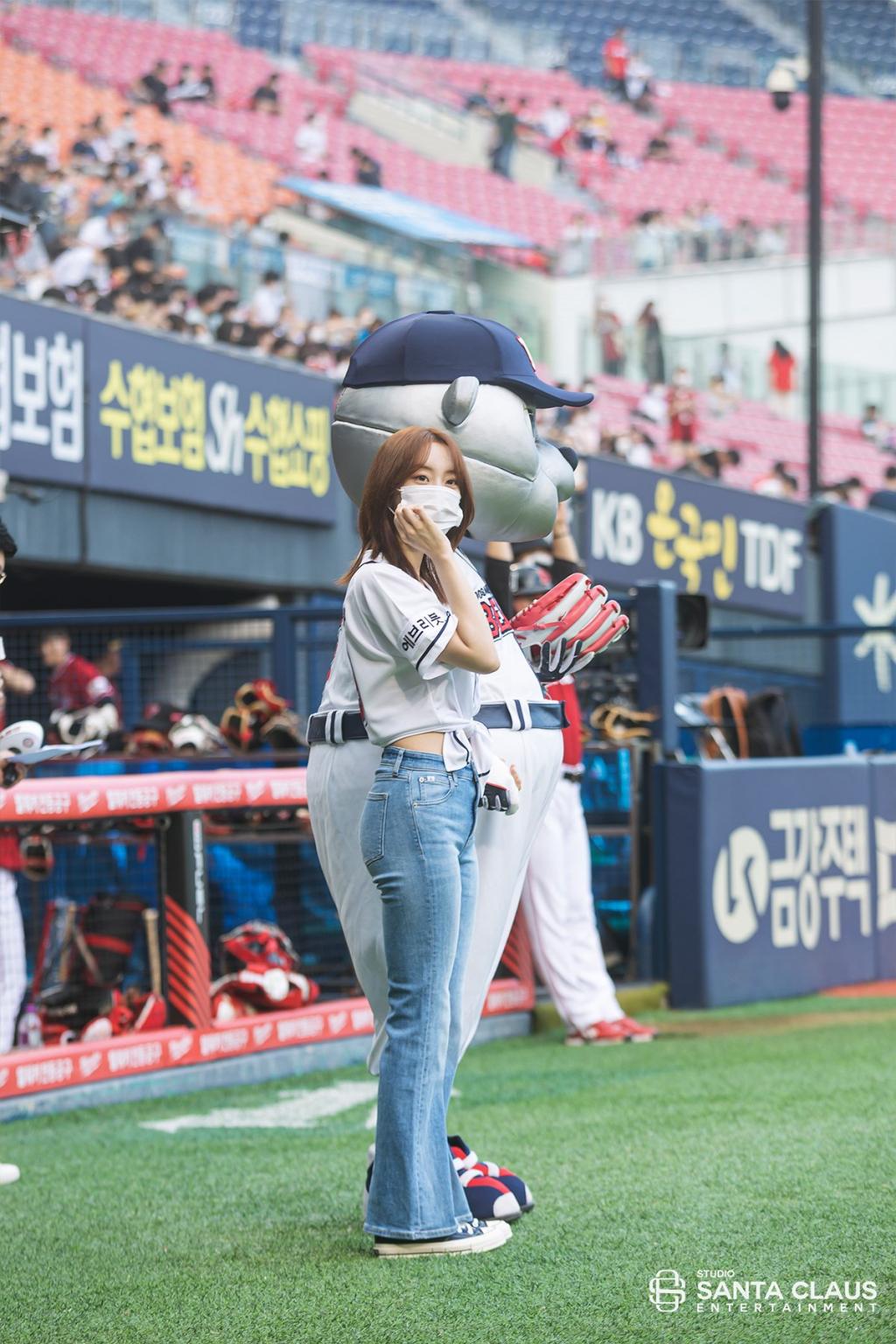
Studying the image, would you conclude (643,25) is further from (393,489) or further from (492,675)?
(393,489)

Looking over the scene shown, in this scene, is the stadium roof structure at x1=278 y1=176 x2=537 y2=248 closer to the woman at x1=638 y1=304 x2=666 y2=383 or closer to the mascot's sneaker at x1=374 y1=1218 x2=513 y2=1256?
the woman at x1=638 y1=304 x2=666 y2=383

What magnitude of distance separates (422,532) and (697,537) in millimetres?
10280

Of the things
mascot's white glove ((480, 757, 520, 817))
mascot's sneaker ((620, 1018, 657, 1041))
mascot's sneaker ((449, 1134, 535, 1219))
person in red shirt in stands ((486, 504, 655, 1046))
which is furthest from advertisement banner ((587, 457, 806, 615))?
mascot's white glove ((480, 757, 520, 817))

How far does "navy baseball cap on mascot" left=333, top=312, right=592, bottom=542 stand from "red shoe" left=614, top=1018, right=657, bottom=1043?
281cm

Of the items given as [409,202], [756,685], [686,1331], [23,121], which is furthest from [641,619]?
[409,202]

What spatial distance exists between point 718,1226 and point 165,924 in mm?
2521

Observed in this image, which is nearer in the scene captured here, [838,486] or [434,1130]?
[434,1130]

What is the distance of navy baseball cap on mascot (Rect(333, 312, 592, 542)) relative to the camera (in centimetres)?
364

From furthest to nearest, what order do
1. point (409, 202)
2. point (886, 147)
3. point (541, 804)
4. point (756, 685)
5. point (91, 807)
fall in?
point (886, 147), point (409, 202), point (756, 685), point (91, 807), point (541, 804)

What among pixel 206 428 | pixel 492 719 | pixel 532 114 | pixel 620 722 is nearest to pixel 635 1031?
pixel 620 722

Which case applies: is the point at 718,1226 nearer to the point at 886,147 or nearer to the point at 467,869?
the point at 467,869

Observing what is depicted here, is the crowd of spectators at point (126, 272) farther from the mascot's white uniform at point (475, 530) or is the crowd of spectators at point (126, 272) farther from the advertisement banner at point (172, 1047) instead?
the mascot's white uniform at point (475, 530)

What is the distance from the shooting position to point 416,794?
3.11 meters

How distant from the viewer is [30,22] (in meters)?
21.0
